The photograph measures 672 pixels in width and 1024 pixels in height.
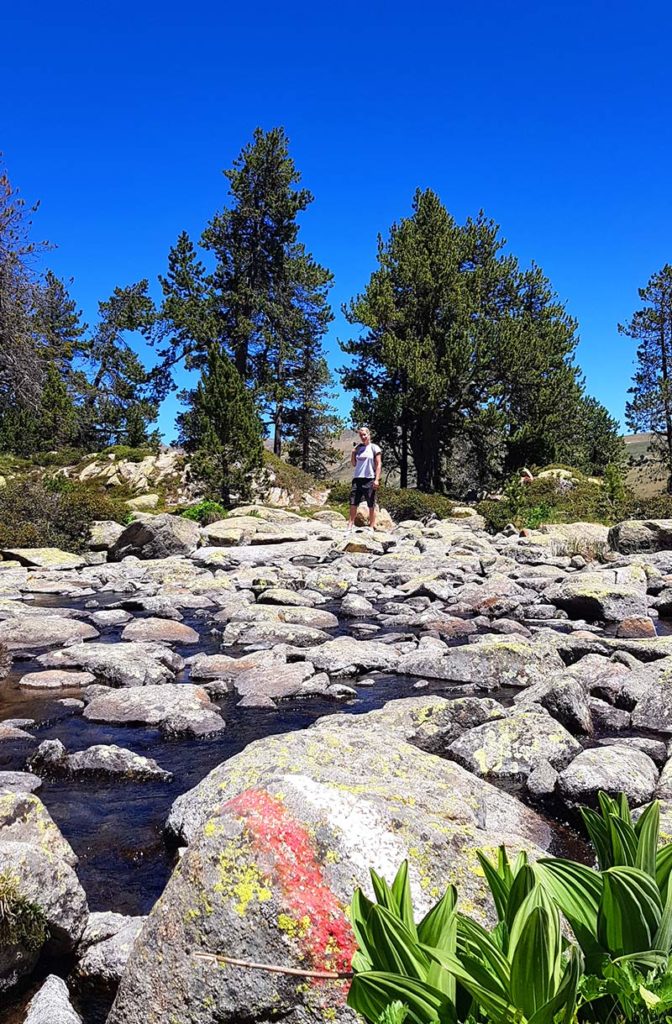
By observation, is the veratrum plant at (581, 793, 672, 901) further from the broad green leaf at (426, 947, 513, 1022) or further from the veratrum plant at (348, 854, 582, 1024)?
the broad green leaf at (426, 947, 513, 1022)

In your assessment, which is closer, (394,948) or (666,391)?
(394,948)

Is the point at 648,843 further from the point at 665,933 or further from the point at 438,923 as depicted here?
the point at 438,923

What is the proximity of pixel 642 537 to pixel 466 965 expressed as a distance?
17.6m

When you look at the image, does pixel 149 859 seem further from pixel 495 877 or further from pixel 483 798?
pixel 495 877

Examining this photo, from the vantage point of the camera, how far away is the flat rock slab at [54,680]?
24.3ft

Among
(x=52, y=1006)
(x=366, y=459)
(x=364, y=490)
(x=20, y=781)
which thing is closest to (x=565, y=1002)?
(x=52, y=1006)

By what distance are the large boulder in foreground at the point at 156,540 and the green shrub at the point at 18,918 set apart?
15988 mm

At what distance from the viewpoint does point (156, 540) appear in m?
18.5

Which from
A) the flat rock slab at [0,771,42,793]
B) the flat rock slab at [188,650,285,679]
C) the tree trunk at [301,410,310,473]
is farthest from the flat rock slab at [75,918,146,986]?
the tree trunk at [301,410,310,473]

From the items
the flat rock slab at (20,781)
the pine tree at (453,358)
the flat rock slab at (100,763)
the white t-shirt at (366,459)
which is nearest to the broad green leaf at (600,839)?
the flat rock slab at (100,763)

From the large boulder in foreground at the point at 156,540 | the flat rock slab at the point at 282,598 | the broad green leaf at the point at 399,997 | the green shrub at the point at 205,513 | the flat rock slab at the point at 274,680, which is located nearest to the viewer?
the broad green leaf at the point at 399,997

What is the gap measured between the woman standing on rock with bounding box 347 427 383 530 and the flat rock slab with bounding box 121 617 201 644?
9612mm

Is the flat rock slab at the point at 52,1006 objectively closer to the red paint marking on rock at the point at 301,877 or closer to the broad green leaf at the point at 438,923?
the red paint marking on rock at the point at 301,877

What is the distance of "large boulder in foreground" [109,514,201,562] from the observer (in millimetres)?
18547
